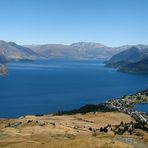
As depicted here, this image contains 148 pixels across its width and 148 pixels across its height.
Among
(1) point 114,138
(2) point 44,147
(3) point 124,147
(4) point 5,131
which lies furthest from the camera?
(4) point 5,131

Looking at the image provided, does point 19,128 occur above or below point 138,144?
below

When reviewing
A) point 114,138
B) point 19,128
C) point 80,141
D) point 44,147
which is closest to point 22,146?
point 44,147

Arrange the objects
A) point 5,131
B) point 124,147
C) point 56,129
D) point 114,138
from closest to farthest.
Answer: point 124,147, point 114,138, point 5,131, point 56,129

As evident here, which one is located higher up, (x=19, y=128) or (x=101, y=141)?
(x=101, y=141)

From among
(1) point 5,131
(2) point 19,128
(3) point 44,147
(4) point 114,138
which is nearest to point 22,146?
(3) point 44,147

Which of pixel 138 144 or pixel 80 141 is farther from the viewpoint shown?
pixel 80 141

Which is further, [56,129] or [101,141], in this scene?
[56,129]

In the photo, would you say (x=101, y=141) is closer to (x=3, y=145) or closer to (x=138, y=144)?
(x=138, y=144)

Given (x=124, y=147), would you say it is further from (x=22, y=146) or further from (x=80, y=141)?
(x=22, y=146)

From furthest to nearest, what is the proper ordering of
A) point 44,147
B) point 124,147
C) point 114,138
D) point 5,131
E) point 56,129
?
point 56,129 < point 5,131 < point 114,138 < point 44,147 < point 124,147
